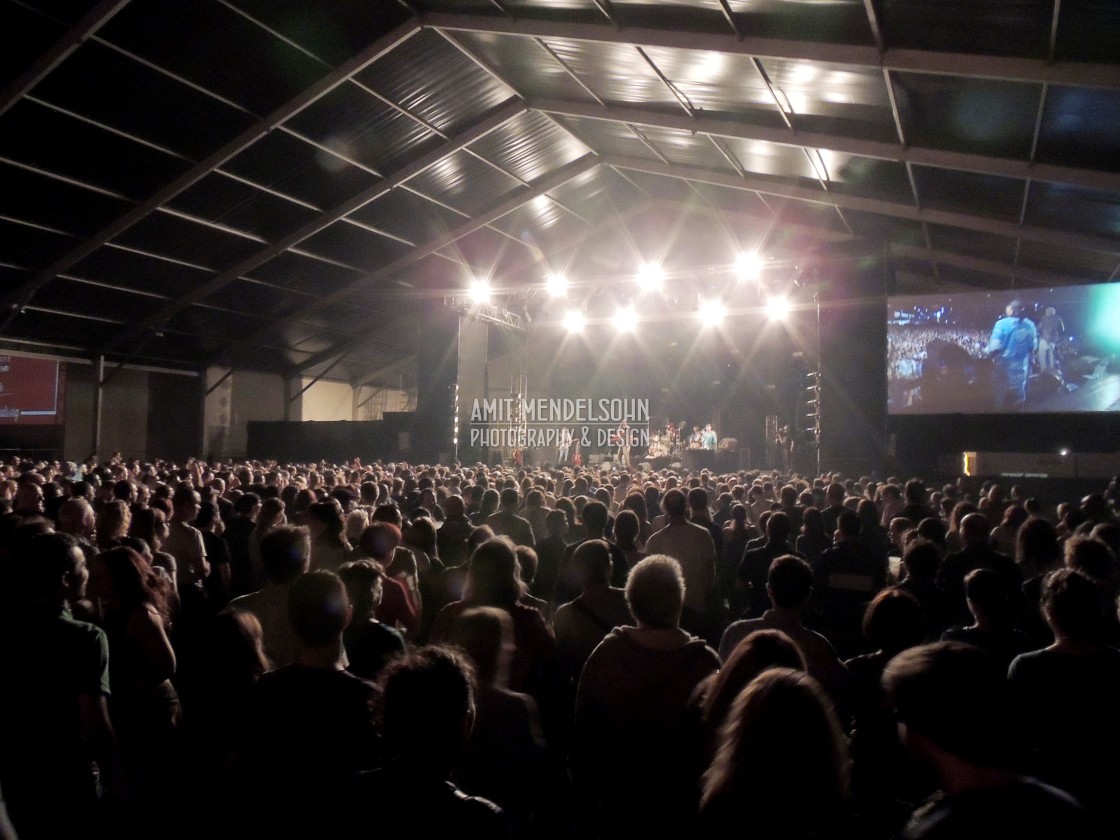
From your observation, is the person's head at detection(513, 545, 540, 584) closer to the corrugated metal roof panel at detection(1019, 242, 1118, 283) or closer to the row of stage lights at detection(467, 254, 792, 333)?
the corrugated metal roof panel at detection(1019, 242, 1118, 283)

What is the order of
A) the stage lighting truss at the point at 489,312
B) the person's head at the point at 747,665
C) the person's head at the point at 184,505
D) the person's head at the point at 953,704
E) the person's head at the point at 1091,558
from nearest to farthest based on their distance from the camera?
the person's head at the point at 953,704
the person's head at the point at 747,665
the person's head at the point at 1091,558
the person's head at the point at 184,505
the stage lighting truss at the point at 489,312

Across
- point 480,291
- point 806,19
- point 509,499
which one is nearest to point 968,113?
point 806,19

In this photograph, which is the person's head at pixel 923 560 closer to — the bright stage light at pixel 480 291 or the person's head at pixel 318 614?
the person's head at pixel 318 614

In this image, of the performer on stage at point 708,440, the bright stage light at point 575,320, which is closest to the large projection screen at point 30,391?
the bright stage light at point 575,320

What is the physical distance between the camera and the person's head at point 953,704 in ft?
4.59

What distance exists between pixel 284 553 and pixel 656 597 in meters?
1.60

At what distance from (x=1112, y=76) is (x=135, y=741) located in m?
9.36

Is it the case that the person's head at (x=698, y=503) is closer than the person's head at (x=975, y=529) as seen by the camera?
No

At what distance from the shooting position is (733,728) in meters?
1.55

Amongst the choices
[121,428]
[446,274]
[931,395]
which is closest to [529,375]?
[446,274]

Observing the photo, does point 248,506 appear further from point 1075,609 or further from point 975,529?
point 1075,609

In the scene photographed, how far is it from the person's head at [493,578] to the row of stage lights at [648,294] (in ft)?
45.6

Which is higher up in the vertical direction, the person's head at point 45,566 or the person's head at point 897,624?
the person's head at point 45,566

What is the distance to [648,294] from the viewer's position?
19.7 metres
